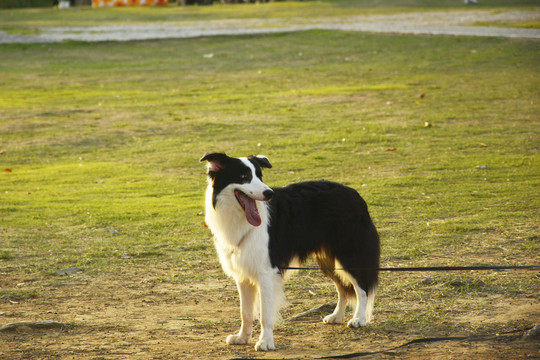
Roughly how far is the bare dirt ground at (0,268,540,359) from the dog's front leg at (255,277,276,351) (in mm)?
89

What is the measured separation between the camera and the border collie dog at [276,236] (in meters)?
5.68

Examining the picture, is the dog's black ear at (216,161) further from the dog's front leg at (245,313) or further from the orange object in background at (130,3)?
the orange object in background at (130,3)

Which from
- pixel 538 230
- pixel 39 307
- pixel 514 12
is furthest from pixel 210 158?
pixel 514 12

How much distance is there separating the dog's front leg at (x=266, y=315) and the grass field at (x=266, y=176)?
25 cm

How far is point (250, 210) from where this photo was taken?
5.67 meters

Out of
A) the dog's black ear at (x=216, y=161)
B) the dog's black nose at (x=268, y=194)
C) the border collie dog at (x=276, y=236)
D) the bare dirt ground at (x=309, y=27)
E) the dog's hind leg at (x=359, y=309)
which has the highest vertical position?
the bare dirt ground at (x=309, y=27)

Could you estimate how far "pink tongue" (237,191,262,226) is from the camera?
5.66 metres

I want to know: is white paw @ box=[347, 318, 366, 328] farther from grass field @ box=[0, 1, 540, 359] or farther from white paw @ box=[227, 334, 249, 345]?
white paw @ box=[227, 334, 249, 345]

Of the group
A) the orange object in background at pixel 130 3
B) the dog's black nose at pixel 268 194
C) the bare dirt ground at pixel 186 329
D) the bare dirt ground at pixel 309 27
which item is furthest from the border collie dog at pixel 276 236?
the orange object in background at pixel 130 3

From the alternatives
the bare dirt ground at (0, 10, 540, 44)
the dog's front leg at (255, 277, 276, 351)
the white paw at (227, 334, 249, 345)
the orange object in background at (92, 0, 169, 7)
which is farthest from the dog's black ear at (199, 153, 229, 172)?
the orange object in background at (92, 0, 169, 7)

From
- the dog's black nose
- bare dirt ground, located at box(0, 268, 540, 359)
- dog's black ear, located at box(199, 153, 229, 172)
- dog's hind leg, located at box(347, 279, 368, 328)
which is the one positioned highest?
dog's black ear, located at box(199, 153, 229, 172)

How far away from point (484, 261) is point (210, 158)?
11.5 ft

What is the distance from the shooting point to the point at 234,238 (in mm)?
5801

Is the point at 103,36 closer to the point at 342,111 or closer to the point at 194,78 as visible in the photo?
the point at 194,78
